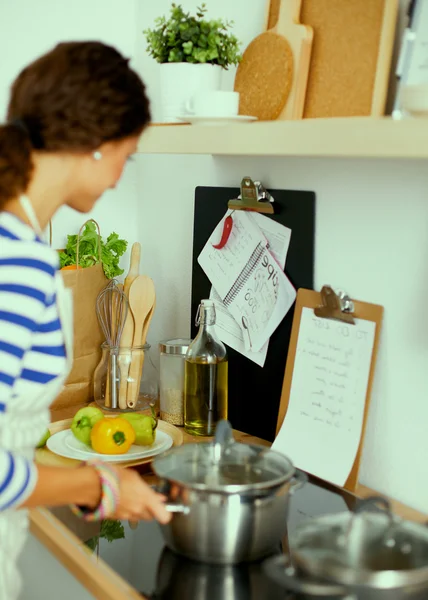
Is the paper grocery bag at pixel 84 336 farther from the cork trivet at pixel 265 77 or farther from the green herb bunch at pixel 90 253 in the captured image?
the cork trivet at pixel 265 77

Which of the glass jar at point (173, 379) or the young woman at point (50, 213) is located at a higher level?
the young woman at point (50, 213)

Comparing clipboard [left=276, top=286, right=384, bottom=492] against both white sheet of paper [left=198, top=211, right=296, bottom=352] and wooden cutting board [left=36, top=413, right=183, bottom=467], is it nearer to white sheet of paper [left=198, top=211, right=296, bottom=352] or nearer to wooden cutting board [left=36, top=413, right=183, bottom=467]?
white sheet of paper [left=198, top=211, right=296, bottom=352]

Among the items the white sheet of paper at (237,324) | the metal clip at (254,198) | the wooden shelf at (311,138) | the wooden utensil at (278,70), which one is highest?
the wooden utensil at (278,70)

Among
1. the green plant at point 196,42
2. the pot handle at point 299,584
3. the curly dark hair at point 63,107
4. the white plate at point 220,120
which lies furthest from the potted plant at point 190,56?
the pot handle at point 299,584

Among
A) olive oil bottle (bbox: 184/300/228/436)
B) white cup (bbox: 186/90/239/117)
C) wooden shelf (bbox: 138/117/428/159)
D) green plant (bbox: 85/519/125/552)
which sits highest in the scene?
white cup (bbox: 186/90/239/117)

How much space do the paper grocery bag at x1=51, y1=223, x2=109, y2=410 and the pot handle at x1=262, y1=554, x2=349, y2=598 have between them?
0.95 meters

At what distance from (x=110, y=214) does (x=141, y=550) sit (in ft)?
3.26

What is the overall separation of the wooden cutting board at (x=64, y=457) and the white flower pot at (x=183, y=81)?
2.09 feet

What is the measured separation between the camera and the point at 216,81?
145 cm

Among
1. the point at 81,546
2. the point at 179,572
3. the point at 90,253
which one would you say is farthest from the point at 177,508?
the point at 90,253

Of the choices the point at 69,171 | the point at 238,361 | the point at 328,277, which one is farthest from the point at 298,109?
the point at 238,361

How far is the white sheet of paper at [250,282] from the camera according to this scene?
158 centimetres

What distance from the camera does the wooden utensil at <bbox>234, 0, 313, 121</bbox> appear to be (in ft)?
4.35

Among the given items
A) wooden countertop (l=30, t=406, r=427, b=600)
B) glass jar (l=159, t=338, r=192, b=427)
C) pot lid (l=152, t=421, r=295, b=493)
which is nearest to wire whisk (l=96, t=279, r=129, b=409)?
glass jar (l=159, t=338, r=192, b=427)
